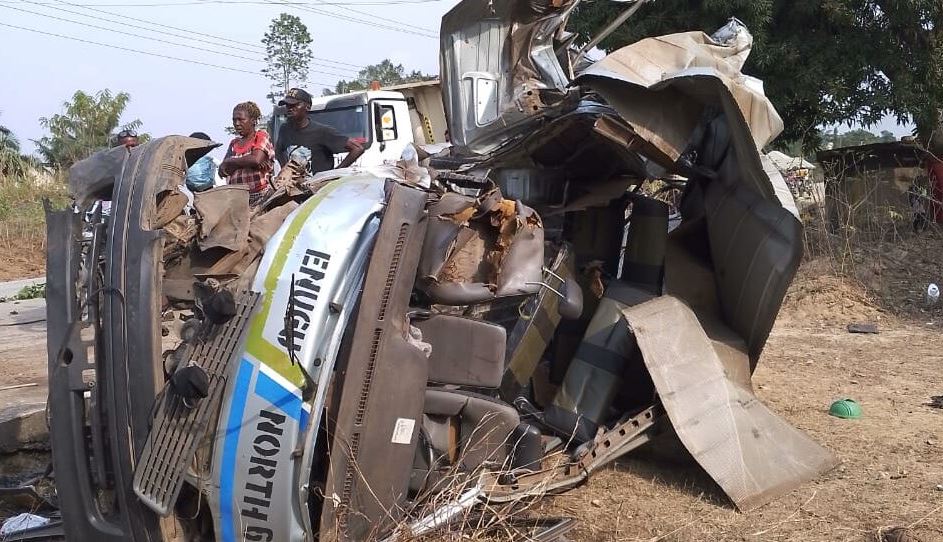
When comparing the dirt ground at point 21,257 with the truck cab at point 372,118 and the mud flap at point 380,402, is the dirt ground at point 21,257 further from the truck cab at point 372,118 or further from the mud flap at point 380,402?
the mud flap at point 380,402

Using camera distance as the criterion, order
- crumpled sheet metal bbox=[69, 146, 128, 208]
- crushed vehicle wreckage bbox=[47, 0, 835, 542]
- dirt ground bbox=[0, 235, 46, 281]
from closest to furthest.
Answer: crushed vehicle wreckage bbox=[47, 0, 835, 542], crumpled sheet metal bbox=[69, 146, 128, 208], dirt ground bbox=[0, 235, 46, 281]

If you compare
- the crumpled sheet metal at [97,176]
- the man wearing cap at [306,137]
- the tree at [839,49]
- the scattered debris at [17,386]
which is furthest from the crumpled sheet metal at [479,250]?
the tree at [839,49]

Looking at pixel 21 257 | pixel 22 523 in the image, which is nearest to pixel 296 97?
pixel 22 523

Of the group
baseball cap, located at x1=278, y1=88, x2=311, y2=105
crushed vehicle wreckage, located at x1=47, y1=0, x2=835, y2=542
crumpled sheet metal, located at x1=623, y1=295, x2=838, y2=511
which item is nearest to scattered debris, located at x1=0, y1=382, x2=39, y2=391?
baseball cap, located at x1=278, y1=88, x2=311, y2=105

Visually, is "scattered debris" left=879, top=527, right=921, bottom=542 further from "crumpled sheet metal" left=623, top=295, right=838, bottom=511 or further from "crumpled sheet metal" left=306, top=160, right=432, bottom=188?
"crumpled sheet metal" left=306, top=160, right=432, bottom=188

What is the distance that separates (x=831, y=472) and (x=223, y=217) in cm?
305

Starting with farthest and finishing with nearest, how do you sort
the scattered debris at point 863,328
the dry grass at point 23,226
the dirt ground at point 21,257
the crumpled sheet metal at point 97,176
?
the dry grass at point 23,226
the dirt ground at point 21,257
the scattered debris at point 863,328
the crumpled sheet metal at point 97,176

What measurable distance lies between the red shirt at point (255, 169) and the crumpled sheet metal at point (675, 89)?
2.35 meters

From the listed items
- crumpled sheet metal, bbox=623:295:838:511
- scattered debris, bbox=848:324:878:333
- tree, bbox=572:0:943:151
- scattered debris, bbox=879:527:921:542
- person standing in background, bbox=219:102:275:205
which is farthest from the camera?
tree, bbox=572:0:943:151

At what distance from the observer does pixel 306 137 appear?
6.26 meters

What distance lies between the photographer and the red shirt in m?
5.50

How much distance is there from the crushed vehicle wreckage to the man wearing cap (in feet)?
5.91

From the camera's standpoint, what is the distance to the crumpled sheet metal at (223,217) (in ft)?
10.4

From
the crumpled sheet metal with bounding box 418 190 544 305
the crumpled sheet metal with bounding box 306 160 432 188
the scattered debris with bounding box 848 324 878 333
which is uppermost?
the crumpled sheet metal with bounding box 306 160 432 188
